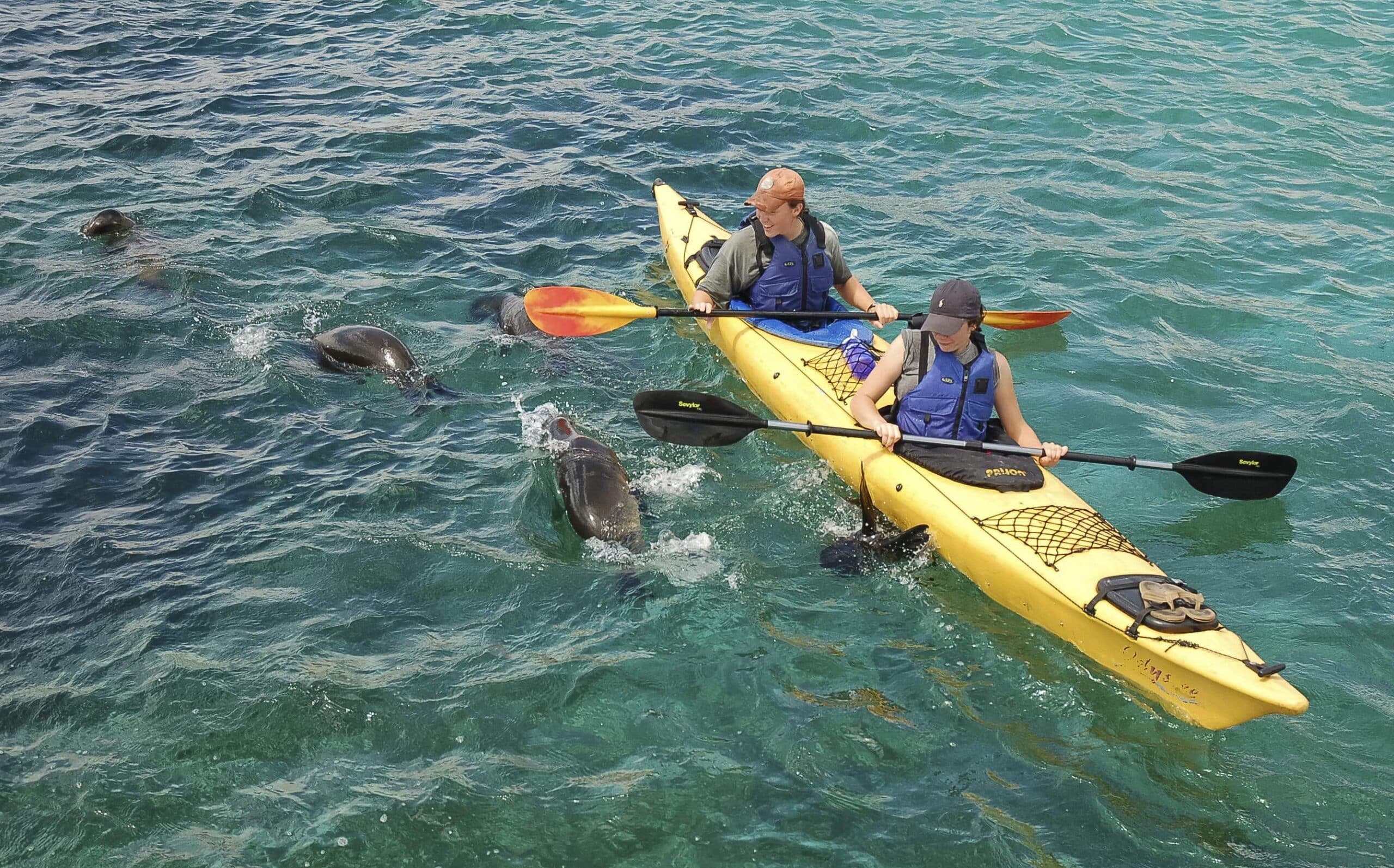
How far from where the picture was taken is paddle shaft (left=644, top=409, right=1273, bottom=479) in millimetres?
6629

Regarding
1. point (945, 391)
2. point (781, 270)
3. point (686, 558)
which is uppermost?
point (781, 270)

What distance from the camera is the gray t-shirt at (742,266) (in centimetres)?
845

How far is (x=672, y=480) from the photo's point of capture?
745 cm

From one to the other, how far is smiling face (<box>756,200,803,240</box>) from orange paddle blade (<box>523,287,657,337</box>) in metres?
1.10

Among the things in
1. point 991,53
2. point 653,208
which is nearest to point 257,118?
point 653,208

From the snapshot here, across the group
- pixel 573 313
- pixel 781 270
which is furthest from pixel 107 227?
pixel 781 270

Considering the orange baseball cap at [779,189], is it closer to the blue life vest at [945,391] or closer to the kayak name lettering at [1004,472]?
the blue life vest at [945,391]

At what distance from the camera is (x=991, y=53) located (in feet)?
49.3

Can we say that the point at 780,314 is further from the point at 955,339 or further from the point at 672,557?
the point at 672,557

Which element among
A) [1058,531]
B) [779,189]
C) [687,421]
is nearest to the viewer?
[1058,531]

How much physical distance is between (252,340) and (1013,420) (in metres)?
5.75

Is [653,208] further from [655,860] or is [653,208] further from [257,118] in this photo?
[655,860]

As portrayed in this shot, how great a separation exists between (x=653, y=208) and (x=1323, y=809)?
8.19m

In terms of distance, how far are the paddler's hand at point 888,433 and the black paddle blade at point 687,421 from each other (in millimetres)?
721
